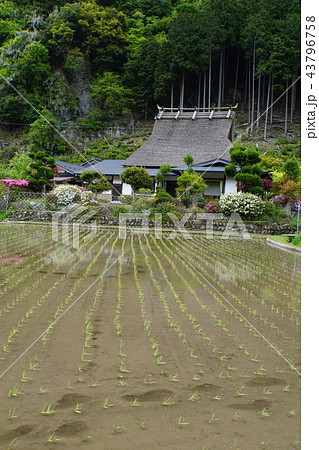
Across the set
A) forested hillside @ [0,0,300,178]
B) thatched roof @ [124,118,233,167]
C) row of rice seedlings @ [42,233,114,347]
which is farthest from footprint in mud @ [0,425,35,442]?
forested hillside @ [0,0,300,178]

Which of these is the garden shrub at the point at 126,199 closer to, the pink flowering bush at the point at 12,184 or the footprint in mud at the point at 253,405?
the pink flowering bush at the point at 12,184

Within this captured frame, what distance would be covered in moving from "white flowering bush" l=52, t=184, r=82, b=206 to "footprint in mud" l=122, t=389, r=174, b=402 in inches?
610

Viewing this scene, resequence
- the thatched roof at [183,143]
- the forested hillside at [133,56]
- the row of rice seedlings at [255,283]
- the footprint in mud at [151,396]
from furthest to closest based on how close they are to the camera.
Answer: the forested hillside at [133,56], the thatched roof at [183,143], the row of rice seedlings at [255,283], the footprint in mud at [151,396]

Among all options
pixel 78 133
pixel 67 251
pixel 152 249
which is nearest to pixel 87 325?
pixel 67 251

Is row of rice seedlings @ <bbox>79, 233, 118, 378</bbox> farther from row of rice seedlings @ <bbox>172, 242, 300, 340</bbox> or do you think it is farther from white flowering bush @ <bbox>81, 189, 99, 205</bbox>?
white flowering bush @ <bbox>81, 189, 99, 205</bbox>

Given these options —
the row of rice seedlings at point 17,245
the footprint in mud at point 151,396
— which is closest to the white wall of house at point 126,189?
the row of rice seedlings at point 17,245

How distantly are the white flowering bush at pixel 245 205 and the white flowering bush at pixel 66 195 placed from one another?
7099 mm

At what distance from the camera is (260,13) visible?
37.0m

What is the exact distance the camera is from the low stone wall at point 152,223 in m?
15.2

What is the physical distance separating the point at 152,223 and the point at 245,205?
13.8 feet

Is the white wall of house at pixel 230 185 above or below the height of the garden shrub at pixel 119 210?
above

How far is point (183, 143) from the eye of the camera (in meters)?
26.2

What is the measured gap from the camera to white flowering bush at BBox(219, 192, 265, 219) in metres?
15.7

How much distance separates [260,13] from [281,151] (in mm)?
17785
